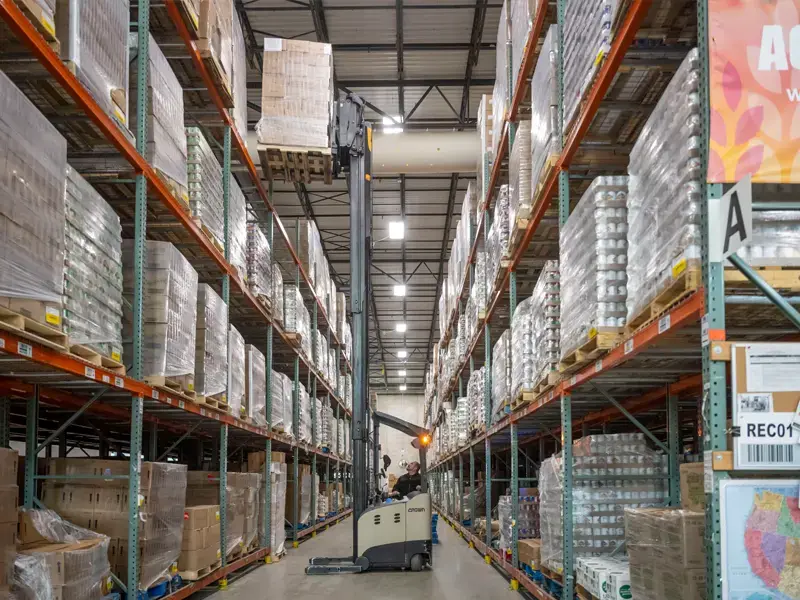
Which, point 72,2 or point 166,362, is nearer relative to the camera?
point 72,2

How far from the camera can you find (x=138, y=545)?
234 inches

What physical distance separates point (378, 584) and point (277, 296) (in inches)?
186

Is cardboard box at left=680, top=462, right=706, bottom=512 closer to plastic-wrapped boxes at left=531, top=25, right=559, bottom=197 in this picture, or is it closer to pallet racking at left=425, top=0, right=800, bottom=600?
pallet racking at left=425, top=0, right=800, bottom=600

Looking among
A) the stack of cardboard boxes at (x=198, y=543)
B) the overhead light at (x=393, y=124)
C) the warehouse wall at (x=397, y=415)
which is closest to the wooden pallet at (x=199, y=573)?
the stack of cardboard boxes at (x=198, y=543)

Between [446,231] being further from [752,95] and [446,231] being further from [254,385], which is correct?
[752,95]

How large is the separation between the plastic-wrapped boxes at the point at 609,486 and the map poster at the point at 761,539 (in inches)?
113

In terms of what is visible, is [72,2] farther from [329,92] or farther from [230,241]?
[329,92]

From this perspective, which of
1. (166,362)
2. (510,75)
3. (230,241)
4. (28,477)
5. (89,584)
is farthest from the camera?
(230,241)

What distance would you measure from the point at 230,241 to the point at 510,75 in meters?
3.40

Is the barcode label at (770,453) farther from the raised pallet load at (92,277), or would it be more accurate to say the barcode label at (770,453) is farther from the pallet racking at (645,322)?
the raised pallet load at (92,277)

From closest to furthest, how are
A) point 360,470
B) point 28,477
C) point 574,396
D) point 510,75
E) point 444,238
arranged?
point 28,477
point 574,396
point 510,75
point 360,470
point 444,238

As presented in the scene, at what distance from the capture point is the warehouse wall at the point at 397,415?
131 feet

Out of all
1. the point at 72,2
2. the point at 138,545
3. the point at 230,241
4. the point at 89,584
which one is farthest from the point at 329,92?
the point at 89,584

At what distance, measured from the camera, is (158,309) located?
20.7 ft
